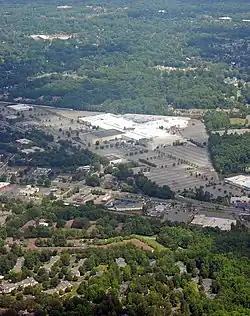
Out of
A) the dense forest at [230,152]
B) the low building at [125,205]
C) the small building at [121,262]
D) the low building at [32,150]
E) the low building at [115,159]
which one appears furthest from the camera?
the low building at [32,150]

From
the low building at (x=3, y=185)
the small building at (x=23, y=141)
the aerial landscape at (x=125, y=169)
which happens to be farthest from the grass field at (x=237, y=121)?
the low building at (x=3, y=185)

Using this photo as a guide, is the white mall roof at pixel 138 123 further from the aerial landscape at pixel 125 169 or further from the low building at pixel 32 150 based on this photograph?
the low building at pixel 32 150

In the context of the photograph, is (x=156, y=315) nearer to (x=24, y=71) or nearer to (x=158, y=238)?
(x=158, y=238)

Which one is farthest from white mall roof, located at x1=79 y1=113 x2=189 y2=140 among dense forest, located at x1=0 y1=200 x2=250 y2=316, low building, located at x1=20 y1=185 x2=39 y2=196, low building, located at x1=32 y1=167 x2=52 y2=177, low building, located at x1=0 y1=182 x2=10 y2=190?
dense forest, located at x1=0 y1=200 x2=250 y2=316

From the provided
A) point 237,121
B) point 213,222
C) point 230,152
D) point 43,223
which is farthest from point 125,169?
point 237,121

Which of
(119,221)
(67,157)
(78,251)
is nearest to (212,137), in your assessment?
(67,157)

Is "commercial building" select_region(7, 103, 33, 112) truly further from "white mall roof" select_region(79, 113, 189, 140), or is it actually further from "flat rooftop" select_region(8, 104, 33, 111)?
"white mall roof" select_region(79, 113, 189, 140)
